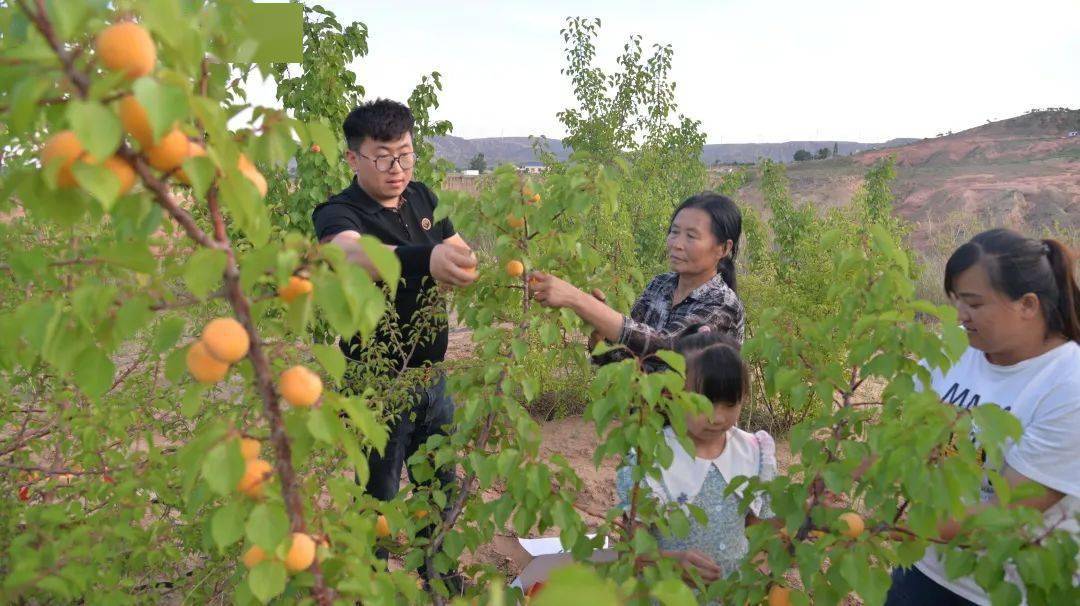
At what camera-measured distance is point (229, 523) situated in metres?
0.91

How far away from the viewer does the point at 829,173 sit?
1405 inches

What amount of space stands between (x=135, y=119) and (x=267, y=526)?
19.3 inches

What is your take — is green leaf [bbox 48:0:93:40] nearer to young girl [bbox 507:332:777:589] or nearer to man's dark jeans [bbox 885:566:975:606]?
young girl [bbox 507:332:777:589]

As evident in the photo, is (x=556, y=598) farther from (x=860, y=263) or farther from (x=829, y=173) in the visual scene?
(x=829, y=173)

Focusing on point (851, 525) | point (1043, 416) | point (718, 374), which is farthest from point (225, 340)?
point (1043, 416)

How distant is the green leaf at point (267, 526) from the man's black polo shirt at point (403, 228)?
49.6 inches

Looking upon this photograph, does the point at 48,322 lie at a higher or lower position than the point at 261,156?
lower

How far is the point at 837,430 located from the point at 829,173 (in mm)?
37284

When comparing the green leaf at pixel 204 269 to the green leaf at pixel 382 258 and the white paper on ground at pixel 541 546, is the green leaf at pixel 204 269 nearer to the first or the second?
the green leaf at pixel 382 258

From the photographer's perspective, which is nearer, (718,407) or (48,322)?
(48,322)

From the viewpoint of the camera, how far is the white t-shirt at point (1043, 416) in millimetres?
1648

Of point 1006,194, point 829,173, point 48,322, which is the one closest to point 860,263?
point 48,322

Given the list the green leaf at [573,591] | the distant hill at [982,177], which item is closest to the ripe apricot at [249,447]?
the green leaf at [573,591]

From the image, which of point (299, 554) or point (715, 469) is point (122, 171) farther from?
point (715, 469)
